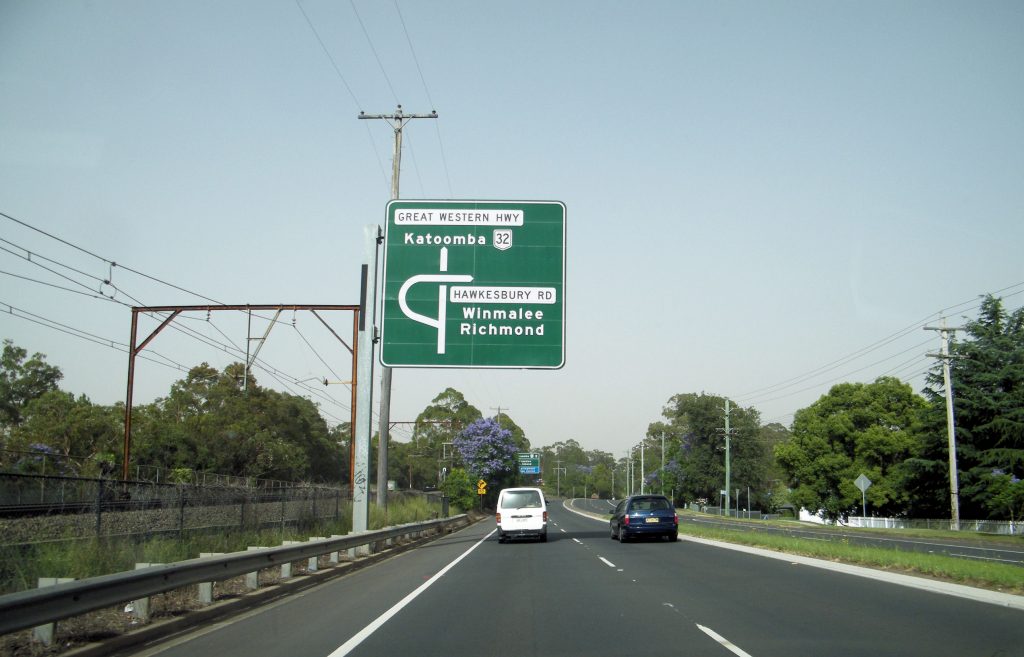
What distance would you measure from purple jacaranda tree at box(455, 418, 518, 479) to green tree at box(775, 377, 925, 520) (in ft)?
82.9

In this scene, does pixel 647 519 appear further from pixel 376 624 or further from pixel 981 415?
pixel 981 415

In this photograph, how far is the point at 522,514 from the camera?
29.4 metres

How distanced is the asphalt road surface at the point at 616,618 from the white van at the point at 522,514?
465 inches

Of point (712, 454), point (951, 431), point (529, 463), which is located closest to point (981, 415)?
point (951, 431)

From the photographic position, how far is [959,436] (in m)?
54.7

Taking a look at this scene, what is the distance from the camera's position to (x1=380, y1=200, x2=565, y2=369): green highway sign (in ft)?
67.9

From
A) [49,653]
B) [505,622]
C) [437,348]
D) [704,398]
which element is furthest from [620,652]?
[704,398]

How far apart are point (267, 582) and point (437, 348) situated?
794cm

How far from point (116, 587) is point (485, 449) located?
6258cm

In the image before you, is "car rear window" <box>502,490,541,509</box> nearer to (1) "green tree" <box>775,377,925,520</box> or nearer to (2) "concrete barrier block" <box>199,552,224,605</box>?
(2) "concrete barrier block" <box>199,552,224,605</box>

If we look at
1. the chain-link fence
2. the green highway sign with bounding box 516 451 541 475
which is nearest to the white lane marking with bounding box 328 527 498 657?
the chain-link fence

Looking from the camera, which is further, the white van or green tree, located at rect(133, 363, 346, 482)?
green tree, located at rect(133, 363, 346, 482)

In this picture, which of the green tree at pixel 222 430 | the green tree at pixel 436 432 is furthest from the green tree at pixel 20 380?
the green tree at pixel 436 432

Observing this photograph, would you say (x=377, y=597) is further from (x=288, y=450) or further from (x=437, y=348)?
(x=288, y=450)
